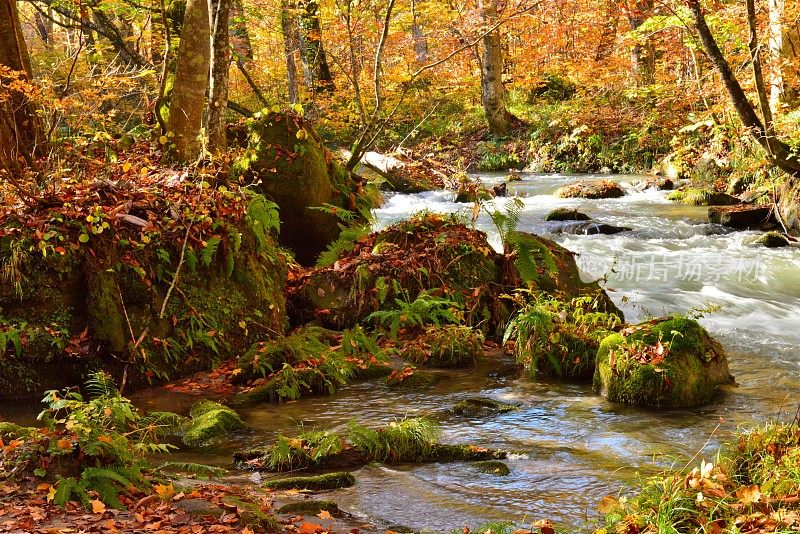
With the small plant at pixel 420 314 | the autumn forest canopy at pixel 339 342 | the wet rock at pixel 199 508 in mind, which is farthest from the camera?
the small plant at pixel 420 314

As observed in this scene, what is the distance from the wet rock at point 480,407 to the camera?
6156 millimetres

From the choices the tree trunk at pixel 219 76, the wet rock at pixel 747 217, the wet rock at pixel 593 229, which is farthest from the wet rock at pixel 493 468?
the wet rock at pixel 747 217

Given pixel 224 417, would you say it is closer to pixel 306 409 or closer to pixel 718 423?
pixel 306 409

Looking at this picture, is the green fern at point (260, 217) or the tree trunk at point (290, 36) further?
the tree trunk at point (290, 36)

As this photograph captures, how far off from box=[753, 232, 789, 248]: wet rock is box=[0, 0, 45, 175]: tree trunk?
37.5 ft

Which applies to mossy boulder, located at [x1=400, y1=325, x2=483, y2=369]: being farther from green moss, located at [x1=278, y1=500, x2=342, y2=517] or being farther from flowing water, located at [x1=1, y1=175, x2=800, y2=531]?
green moss, located at [x1=278, y1=500, x2=342, y2=517]

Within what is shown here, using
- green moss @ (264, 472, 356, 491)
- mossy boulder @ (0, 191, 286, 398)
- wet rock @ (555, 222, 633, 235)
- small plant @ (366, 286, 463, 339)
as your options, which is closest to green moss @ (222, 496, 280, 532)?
green moss @ (264, 472, 356, 491)

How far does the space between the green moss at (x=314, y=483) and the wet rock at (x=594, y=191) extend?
13905 millimetres

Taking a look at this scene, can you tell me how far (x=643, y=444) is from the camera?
5.37 m

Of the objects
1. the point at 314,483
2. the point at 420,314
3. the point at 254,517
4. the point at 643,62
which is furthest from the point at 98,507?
the point at 643,62

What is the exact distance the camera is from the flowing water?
4.39 metres

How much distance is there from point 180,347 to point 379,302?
2432mm

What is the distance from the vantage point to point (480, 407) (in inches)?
247

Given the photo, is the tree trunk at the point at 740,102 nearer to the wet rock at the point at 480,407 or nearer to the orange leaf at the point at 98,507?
the wet rock at the point at 480,407
